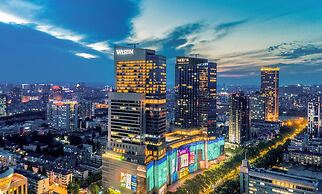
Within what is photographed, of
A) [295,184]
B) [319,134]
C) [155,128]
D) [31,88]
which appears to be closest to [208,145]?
[155,128]

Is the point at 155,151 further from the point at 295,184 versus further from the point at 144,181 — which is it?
the point at 295,184

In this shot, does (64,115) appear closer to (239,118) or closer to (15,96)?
(239,118)

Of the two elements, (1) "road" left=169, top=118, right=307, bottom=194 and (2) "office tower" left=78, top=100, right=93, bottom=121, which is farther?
(2) "office tower" left=78, top=100, right=93, bottom=121

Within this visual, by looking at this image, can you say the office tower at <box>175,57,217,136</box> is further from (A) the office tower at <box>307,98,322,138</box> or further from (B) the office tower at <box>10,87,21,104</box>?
(B) the office tower at <box>10,87,21,104</box>

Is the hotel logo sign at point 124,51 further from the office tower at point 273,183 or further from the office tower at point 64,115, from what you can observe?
the office tower at point 64,115

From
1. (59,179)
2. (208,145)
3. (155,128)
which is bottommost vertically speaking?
(59,179)

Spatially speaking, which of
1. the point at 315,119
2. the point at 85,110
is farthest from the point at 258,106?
the point at 85,110

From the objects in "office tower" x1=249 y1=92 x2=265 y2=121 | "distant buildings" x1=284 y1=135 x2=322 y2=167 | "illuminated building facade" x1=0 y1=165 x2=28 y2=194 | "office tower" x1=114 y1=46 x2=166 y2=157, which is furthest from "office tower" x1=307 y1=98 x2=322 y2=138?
"illuminated building facade" x1=0 y1=165 x2=28 y2=194
